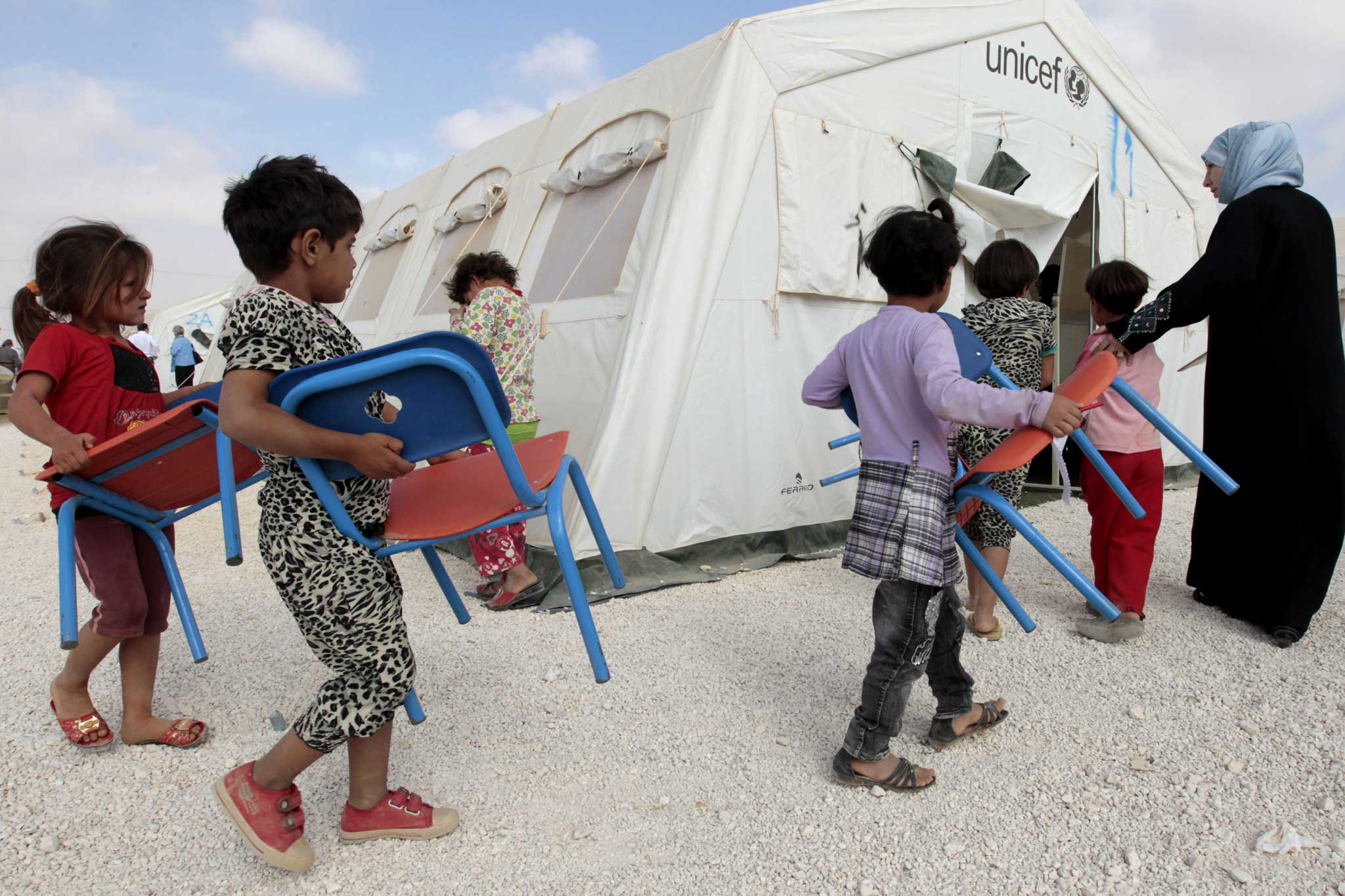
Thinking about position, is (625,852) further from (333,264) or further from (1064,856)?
(333,264)

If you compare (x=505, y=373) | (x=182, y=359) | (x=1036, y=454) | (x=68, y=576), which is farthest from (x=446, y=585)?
(x=182, y=359)

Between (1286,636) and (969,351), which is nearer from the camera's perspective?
(969,351)

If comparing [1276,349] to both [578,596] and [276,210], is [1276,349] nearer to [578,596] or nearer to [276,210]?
[578,596]

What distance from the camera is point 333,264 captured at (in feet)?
5.52

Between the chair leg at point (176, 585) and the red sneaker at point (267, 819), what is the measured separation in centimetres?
51

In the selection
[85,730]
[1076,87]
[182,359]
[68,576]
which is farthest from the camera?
[182,359]

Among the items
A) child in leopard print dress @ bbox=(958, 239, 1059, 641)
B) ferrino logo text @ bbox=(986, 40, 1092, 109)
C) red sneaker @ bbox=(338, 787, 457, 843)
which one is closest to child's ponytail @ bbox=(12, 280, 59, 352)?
red sneaker @ bbox=(338, 787, 457, 843)

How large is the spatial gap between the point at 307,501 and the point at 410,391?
1.31 feet

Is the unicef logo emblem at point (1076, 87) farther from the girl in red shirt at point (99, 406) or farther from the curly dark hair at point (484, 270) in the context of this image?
the girl in red shirt at point (99, 406)

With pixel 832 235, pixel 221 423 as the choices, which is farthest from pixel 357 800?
pixel 832 235

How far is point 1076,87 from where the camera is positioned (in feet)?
17.2

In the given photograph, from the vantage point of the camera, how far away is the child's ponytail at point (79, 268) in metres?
2.22

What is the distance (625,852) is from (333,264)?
148cm

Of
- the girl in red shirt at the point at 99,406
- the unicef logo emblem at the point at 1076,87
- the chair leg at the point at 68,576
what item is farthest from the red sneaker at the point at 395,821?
the unicef logo emblem at the point at 1076,87
